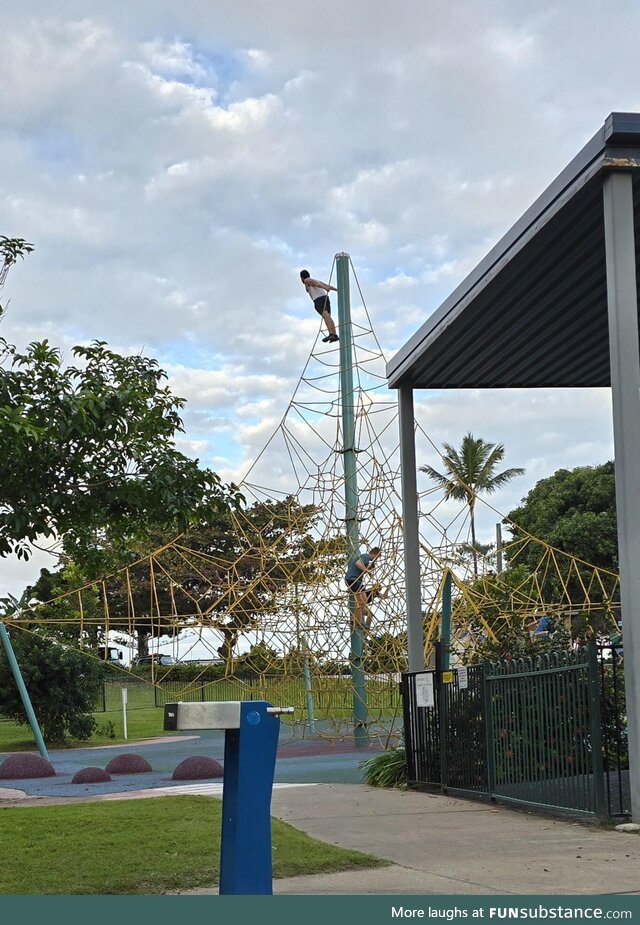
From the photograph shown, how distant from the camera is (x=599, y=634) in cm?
1312

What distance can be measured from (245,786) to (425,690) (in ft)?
27.1

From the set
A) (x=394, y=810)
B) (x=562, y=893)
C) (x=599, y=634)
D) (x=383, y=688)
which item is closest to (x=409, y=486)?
(x=599, y=634)

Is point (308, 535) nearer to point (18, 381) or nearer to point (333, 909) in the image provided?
point (18, 381)

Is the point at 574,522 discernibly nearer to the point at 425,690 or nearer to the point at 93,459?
the point at 425,690

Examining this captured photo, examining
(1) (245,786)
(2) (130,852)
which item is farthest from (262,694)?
(1) (245,786)

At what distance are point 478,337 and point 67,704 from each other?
590 inches

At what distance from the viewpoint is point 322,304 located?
21484mm

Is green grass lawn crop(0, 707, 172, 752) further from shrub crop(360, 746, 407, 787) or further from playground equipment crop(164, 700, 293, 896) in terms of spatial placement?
playground equipment crop(164, 700, 293, 896)

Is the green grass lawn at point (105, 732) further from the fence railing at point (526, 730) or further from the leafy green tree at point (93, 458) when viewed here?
the leafy green tree at point (93, 458)

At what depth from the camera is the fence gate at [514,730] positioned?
33.0 ft

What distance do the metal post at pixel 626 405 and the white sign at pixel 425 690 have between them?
424cm

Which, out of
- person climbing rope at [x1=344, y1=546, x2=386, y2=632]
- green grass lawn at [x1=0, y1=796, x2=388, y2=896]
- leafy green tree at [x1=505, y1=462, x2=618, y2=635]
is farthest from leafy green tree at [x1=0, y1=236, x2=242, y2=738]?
leafy green tree at [x1=505, y1=462, x2=618, y2=635]

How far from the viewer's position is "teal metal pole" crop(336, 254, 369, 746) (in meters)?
19.9

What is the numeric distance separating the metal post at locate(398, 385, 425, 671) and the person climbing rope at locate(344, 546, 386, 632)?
13.9 ft
